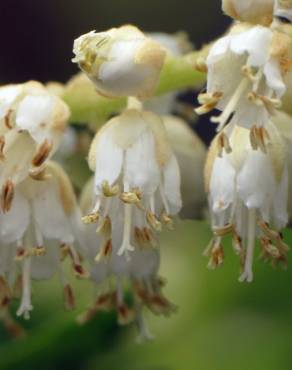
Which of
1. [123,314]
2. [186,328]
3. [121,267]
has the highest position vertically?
[121,267]

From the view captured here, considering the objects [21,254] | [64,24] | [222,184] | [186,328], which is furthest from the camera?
[64,24]

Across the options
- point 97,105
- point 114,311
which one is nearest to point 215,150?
point 97,105

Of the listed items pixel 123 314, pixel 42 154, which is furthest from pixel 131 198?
pixel 123 314

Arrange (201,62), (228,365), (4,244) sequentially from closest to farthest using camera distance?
(201,62)
(4,244)
(228,365)

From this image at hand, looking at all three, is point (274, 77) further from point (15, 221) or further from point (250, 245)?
point (15, 221)

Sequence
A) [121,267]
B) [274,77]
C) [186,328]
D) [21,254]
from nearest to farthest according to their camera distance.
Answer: [274,77], [21,254], [121,267], [186,328]

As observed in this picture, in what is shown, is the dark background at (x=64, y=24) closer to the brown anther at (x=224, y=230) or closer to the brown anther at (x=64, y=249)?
the brown anther at (x=64, y=249)

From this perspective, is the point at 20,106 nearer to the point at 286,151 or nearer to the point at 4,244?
the point at 4,244

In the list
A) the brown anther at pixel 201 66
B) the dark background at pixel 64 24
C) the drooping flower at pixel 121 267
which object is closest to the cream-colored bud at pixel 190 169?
the drooping flower at pixel 121 267
